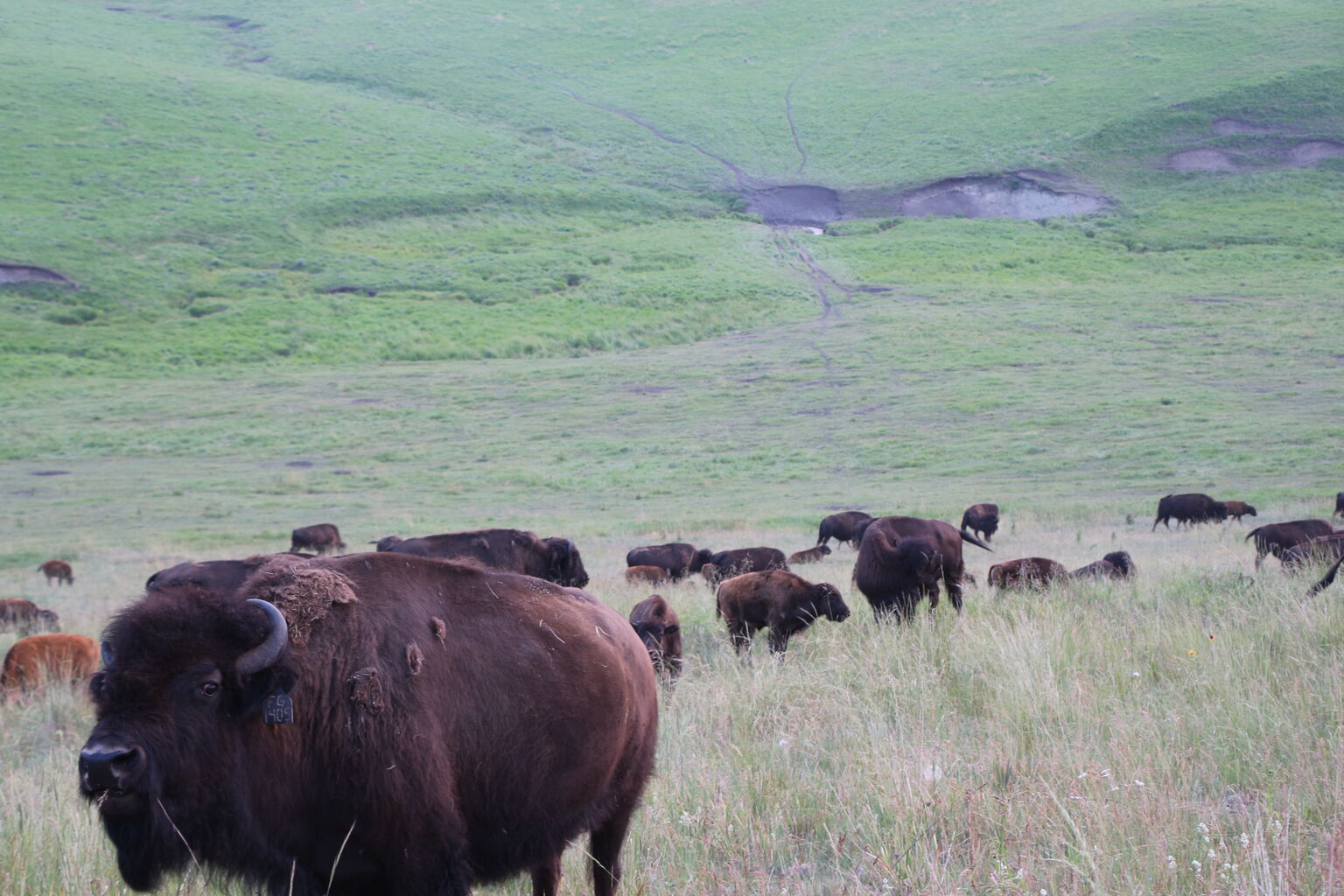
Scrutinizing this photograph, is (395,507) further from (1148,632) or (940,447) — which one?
(1148,632)

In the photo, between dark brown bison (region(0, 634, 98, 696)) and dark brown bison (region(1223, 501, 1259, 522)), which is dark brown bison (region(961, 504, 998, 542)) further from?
dark brown bison (region(0, 634, 98, 696))

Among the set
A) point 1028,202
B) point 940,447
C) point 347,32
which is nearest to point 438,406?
point 940,447

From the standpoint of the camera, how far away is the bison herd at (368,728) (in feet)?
11.7

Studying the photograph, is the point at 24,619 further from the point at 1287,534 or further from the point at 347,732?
the point at 1287,534

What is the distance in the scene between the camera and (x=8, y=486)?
39.2 m

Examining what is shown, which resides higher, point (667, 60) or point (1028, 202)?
point (667, 60)

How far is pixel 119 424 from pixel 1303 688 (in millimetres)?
50944

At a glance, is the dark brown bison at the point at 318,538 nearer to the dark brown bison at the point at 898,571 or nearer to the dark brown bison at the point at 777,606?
the dark brown bison at the point at 777,606

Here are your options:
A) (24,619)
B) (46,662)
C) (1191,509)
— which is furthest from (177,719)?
(1191,509)

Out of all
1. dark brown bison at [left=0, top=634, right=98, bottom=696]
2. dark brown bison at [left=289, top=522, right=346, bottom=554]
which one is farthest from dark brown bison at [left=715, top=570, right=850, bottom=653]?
dark brown bison at [left=289, top=522, right=346, bottom=554]

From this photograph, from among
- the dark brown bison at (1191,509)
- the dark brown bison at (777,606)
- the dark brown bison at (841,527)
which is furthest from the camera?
the dark brown bison at (1191,509)

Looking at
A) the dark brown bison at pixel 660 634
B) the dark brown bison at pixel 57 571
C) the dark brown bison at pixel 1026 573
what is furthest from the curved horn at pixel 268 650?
the dark brown bison at pixel 57 571

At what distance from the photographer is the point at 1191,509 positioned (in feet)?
92.4

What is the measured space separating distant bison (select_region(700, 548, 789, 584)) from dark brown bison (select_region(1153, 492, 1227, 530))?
13.2 m
